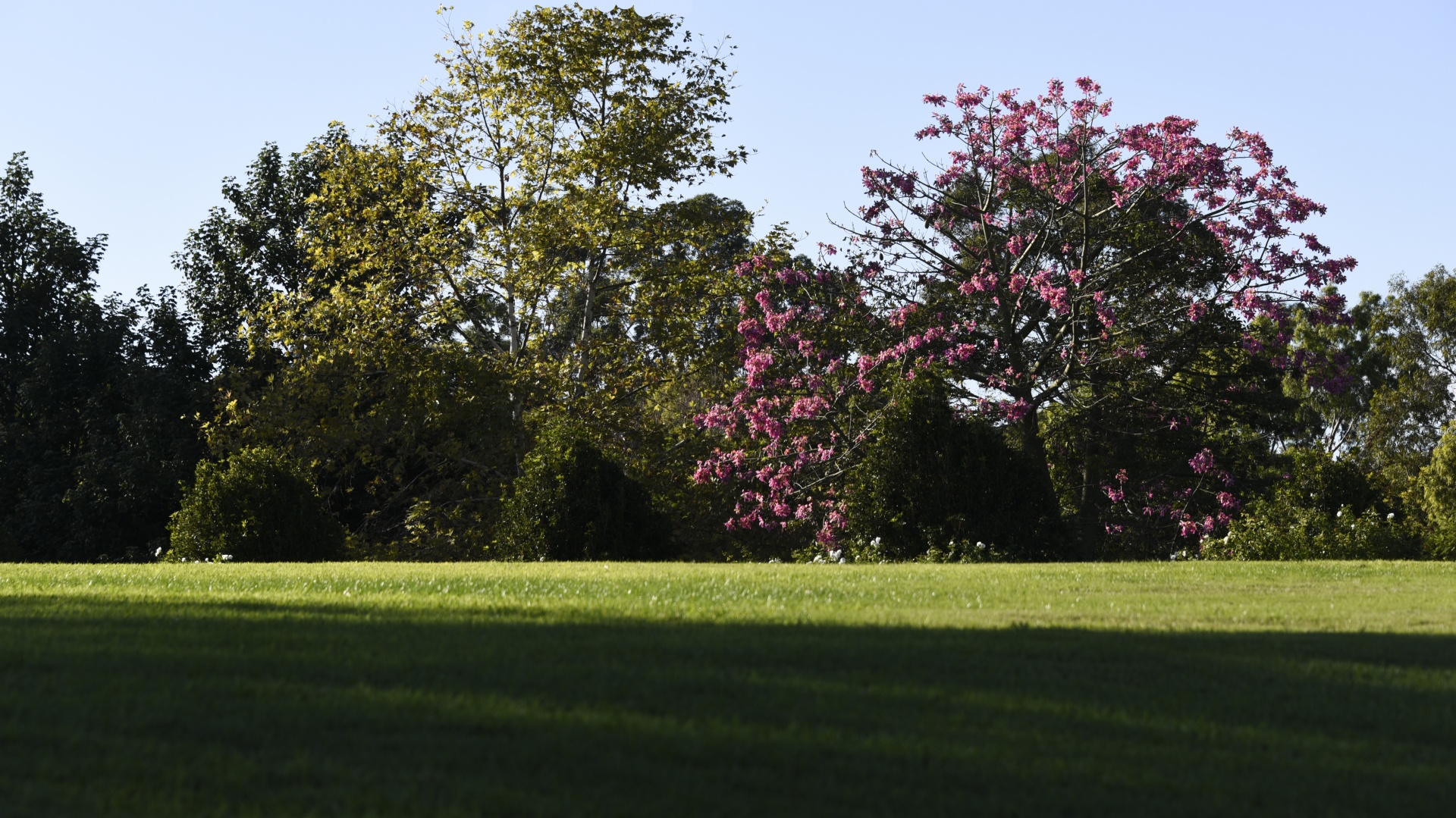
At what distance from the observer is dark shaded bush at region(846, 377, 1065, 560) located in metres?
16.0

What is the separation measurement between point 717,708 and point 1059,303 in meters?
15.1

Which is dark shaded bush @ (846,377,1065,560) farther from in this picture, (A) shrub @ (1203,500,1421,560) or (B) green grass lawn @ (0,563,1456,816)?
(B) green grass lawn @ (0,563,1456,816)

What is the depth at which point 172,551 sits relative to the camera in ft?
60.4

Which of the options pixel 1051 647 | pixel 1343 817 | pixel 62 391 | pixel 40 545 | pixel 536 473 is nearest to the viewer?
pixel 1343 817

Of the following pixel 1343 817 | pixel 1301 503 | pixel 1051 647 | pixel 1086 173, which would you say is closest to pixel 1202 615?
pixel 1051 647

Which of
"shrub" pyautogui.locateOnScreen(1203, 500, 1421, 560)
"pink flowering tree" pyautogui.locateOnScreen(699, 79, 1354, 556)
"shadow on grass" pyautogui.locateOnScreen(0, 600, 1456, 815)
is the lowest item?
"shadow on grass" pyautogui.locateOnScreen(0, 600, 1456, 815)

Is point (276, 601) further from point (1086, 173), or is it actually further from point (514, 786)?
point (1086, 173)

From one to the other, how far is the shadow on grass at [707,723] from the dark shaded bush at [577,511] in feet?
32.2

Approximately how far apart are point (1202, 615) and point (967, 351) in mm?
11771

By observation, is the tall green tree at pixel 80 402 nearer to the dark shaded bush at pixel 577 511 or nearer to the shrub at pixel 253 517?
the shrub at pixel 253 517

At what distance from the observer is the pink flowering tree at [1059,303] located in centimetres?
1973

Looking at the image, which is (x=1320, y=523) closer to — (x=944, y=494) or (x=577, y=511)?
(x=944, y=494)

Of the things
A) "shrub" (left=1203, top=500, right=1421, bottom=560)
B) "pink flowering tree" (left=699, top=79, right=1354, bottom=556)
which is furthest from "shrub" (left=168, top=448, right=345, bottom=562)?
"shrub" (left=1203, top=500, right=1421, bottom=560)

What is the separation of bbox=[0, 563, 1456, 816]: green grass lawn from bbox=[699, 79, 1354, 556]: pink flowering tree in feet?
38.2
